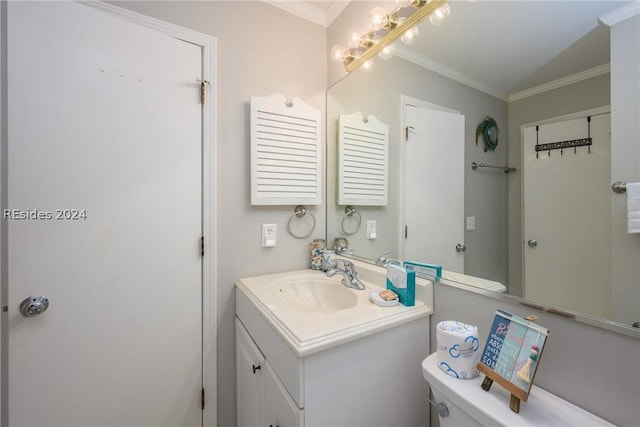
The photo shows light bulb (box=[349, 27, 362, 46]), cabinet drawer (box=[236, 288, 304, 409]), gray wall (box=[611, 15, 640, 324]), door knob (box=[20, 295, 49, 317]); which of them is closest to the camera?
gray wall (box=[611, 15, 640, 324])

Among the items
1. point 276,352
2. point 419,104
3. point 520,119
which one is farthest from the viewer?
point 419,104

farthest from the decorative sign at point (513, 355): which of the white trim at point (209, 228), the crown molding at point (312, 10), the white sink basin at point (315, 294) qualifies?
the crown molding at point (312, 10)

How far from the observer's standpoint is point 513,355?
59 cm

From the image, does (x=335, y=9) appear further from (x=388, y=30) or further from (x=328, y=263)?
(x=328, y=263)

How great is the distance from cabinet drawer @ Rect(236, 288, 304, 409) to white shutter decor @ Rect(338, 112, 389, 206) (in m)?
0.81

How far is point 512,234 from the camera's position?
2.52 ft

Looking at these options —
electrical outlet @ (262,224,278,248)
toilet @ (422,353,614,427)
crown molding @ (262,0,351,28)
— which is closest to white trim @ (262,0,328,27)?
crown molding @ (262,0,351,28)

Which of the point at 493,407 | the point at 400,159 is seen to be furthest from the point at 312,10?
the point at 493,407

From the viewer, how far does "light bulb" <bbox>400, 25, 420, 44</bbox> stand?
1054mm

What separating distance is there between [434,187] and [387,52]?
707 millimetres

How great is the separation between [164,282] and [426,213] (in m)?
1.25

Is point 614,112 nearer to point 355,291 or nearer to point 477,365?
point 477,365

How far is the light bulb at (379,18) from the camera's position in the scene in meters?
1.11

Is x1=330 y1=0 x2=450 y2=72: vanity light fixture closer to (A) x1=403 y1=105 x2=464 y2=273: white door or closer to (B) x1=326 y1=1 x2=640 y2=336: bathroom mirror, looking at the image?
(B) x1=326 y1=1 x2=640 y2=336: bathroom mirror
